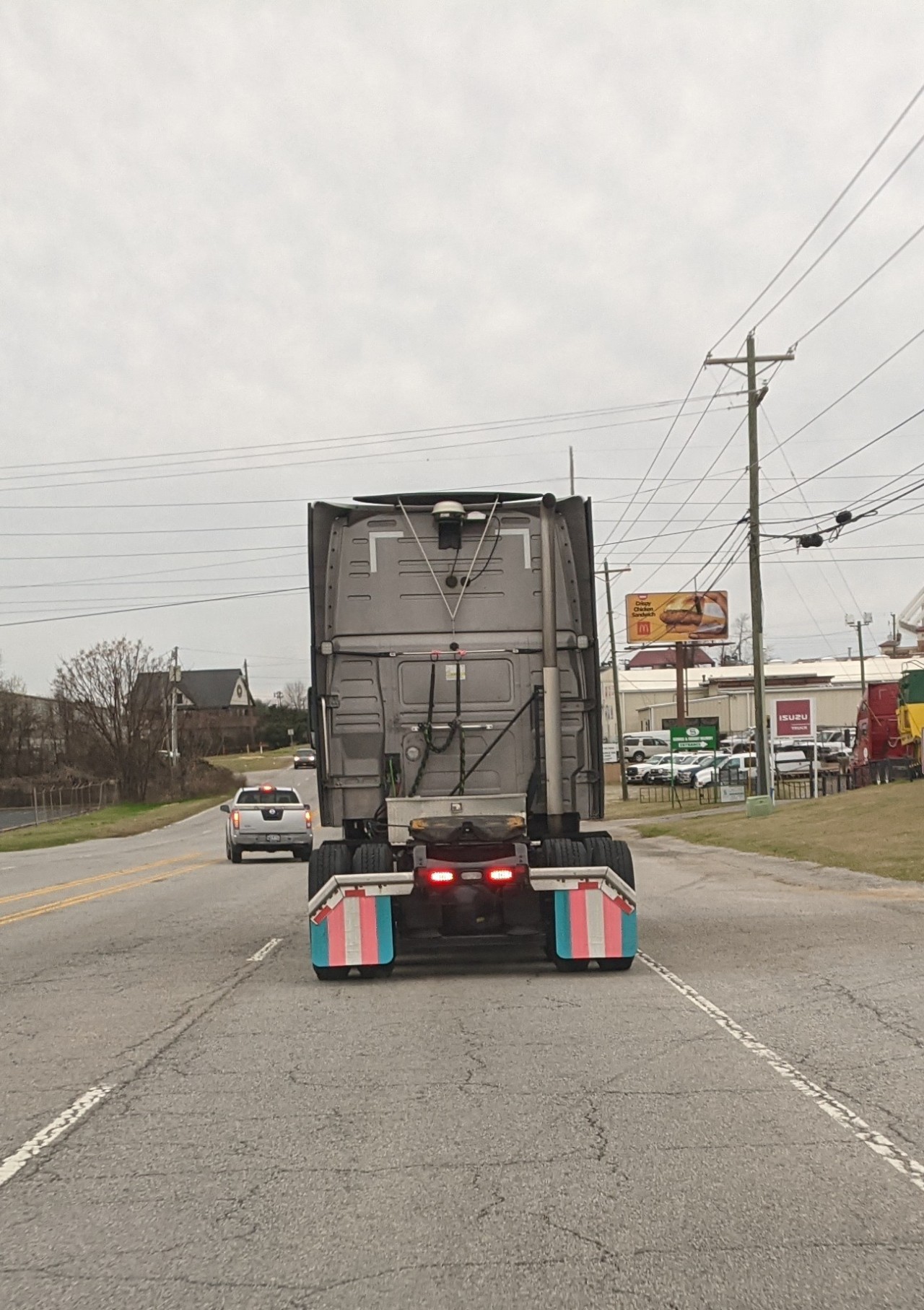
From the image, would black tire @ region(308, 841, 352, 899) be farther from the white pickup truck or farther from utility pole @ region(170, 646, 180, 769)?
utility pole @ region(170, 646, 180, 769)

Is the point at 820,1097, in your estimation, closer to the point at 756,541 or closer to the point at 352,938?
the point at 352,938

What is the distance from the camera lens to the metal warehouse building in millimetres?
104812

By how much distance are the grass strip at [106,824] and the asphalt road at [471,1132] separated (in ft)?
118

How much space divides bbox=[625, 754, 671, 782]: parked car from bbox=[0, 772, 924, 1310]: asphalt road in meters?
56.8

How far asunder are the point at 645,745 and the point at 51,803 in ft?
121

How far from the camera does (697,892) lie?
782 inches

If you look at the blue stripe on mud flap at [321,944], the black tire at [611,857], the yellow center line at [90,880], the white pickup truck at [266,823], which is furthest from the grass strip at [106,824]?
the black tire at [611,857]

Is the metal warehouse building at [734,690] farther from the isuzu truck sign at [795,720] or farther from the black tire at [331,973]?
the black tire at [331,973]

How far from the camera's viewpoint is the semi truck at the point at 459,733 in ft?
37.6

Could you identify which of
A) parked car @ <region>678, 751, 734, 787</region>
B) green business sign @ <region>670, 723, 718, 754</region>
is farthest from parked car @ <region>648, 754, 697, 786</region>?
green business sign @ <region>670, 723, 718, 754</region>

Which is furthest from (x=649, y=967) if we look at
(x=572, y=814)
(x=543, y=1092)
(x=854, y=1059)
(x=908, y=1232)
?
(x=908, y=1232)

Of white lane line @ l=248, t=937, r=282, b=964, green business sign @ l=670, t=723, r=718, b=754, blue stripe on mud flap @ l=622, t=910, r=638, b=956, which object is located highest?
green business sign @ l=670, t=723, r=718, b=754

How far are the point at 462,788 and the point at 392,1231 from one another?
7047mm

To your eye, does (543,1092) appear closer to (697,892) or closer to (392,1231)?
(392,1231)
